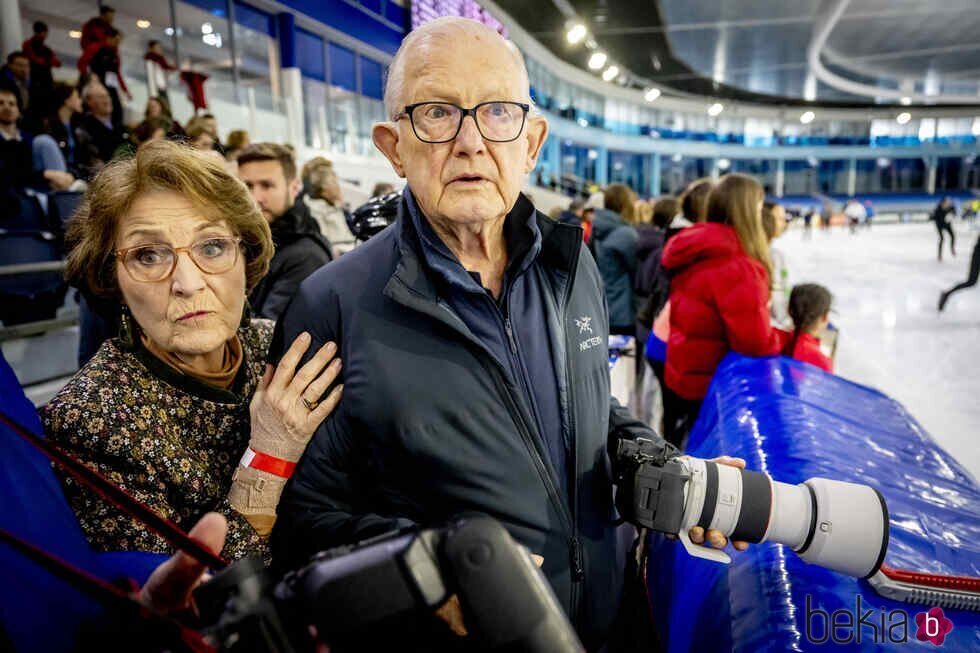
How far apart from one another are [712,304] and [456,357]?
69.6 inches

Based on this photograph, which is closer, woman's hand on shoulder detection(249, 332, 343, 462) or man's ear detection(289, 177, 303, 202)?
woman's hand on shoulder detection(249, 332, 343, 462)

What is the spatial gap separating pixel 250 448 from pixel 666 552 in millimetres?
1224

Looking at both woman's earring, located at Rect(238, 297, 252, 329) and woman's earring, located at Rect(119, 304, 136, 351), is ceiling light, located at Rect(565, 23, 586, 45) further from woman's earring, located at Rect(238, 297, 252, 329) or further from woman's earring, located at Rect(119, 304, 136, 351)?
woman's earring, located at Rect(119, 304, 136, 351)

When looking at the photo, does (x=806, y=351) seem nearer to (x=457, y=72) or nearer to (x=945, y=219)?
(x=457, y=72)

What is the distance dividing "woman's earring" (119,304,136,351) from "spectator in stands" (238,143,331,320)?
95 cm

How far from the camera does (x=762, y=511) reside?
994 millimetres

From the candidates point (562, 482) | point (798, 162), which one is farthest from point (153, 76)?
point (798, 162)

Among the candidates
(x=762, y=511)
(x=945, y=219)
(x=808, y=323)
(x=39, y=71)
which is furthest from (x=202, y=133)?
(x=945, y=219)

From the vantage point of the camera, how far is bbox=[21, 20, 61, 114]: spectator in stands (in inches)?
170

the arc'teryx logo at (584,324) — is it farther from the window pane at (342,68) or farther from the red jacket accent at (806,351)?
the window pane at (342,68)

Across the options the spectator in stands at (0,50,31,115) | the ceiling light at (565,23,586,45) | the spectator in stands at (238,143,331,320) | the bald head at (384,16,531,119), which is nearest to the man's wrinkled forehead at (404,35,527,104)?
the bald head at (384,16,531,119)

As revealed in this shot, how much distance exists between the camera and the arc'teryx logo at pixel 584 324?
114cm

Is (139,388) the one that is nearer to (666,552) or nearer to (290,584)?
(290,584)

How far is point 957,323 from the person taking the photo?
6148 millimetres
